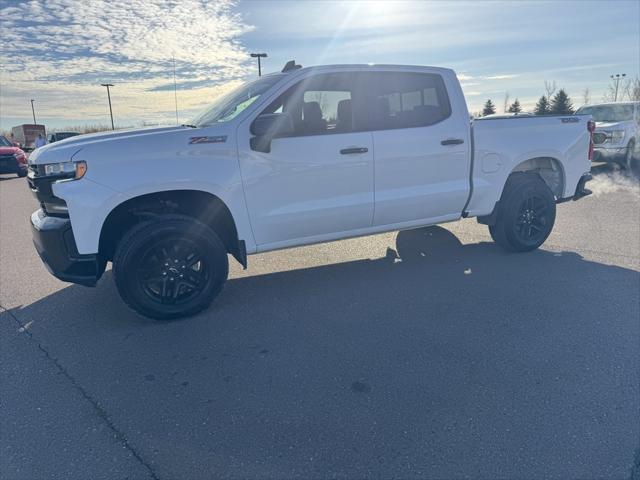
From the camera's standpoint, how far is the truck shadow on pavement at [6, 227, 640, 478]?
93.4 inches

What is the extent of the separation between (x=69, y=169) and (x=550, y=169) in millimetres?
5375

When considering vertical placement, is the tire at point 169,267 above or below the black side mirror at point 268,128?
below

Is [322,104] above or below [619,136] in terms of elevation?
above

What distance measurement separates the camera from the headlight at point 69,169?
3.53 metres

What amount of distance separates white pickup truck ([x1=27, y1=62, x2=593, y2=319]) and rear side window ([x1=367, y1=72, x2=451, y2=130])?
0.04 feet

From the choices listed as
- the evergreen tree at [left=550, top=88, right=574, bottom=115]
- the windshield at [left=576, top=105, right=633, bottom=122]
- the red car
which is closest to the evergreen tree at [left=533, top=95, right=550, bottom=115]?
the evergreen tree at [left=550, top=88, right=574, bottom=115]

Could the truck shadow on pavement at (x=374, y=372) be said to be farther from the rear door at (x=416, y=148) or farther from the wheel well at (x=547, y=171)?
the wheel well at (x=547, y=171)

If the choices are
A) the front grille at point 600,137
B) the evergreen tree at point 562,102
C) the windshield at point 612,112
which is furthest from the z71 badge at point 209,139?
the evergreen tree at point 562,102

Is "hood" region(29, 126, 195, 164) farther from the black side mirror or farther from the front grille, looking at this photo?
the front grille

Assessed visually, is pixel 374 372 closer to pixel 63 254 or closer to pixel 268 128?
pixel 268 128

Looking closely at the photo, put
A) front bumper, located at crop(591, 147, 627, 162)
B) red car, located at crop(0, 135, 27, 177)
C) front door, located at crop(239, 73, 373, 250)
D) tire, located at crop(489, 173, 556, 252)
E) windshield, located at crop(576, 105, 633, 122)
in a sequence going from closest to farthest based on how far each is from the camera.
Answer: front door, located at crop(239, 73, 373, 250) < tire, located at crop(489, 173, 556, 252) < front bumper, located at crop(591, 147, 627, 162) < windshield, located at crop(576, 105, 633, 122) < red car, located at crop(0, 135, 27, 177)

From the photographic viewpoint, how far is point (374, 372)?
309cm

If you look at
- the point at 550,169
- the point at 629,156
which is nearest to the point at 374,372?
the point at 550,169

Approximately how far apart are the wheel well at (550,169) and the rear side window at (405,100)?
146 centimetres
